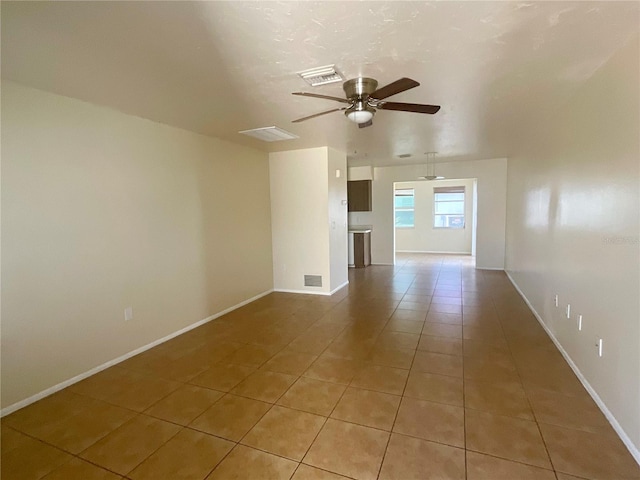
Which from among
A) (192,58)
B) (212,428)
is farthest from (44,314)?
(192,58)

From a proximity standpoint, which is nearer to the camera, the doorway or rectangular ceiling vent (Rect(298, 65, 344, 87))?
rectangular ceiling vent (Rect(298, 65, 344, 87))

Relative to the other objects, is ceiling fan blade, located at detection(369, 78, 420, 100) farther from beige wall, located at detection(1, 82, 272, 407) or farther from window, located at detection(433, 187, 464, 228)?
window, located at detection(433, 187, 464, 228)

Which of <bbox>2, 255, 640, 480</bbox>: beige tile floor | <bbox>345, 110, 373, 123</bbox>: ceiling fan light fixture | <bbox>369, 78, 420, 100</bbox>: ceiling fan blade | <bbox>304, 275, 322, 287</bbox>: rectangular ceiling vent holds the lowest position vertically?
<bbox>2, 255, 640, 480</bbox>: beige tile floor

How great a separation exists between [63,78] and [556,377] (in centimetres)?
436

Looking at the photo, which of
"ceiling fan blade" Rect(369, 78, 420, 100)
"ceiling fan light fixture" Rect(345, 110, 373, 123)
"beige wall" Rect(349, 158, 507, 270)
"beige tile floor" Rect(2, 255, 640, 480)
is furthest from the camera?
"beige wall" Rect(349, 158, 507, 270)

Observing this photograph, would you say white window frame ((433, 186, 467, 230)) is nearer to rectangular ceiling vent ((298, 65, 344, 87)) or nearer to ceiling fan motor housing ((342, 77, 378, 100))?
ceiling fan motor housing ((342, 77, 378, 100))

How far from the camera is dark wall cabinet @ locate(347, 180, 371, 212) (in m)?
8.01

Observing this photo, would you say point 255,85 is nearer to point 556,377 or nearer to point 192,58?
point 192,58

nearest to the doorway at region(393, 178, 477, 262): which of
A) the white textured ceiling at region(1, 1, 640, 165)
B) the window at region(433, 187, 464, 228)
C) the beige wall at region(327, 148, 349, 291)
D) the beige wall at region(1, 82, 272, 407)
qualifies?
the window at region(433, 187, 464, 228)

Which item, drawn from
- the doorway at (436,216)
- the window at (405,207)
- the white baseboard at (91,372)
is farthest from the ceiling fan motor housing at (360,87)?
the window at (405,207)

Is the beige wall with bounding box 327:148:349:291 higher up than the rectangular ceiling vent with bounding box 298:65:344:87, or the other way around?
the rectangular ceiling vent with bounding box 298:65:344:87

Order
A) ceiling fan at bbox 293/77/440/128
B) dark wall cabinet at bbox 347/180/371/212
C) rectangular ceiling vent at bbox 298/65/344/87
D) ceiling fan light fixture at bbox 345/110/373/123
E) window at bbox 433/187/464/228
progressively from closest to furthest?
rectangular ceiling vent at bbox 298/65/344/87, ceiling fan at bbox 293/77/440/128, ceiling fan light fixture at bbox 345/110/373/123, dark wall cabinet at bbox 347/180/371/212, window at bbox 433/187/464/228

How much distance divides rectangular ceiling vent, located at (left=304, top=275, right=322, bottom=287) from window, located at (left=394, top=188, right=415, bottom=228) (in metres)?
5.73

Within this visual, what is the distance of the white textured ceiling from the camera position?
159 centimetres
